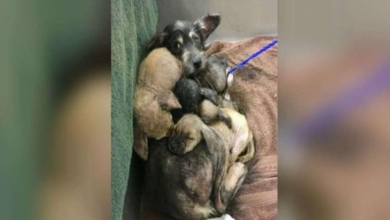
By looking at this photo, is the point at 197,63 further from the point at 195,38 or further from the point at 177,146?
the point at 177,146

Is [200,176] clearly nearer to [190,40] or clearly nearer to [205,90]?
[205,90]

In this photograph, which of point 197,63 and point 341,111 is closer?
point 341,111

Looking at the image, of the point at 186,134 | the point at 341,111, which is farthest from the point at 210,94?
the point at 341,111

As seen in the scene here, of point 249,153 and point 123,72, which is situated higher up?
point 123,72

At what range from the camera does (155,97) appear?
117 cm

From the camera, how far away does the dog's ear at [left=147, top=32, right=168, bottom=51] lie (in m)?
1.20

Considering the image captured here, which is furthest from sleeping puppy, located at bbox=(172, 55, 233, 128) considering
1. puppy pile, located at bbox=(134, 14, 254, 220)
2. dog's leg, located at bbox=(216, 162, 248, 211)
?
dog's leg, located at bbox=(216, 162, 248, 211)

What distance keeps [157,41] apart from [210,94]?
20 centimetres

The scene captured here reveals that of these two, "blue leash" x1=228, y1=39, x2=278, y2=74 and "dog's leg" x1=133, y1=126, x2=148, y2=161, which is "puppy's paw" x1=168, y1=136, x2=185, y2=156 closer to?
"dog's leg" x1=133, y1=126, x2=148, y2=161

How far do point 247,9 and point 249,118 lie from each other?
0.28 meters

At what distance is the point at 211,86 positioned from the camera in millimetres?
1177

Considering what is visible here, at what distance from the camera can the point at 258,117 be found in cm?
115

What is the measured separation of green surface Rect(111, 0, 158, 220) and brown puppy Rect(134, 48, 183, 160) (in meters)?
0.02

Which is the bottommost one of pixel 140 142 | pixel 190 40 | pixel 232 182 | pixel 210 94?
pixel 232 182
